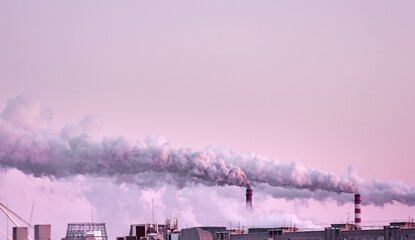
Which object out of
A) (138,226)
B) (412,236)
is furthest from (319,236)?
(138,226)

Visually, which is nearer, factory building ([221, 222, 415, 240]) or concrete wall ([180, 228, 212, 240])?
concrete wall ([180, 228, 212, 240])

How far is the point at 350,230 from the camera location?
18612 centimetres

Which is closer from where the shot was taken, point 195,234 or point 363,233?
point 195,234

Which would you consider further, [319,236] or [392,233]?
[319,236]

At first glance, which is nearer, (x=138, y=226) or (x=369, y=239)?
(x=369, y=239)

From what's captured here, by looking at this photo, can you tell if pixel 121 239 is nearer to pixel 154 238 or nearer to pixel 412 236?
pixel 154 238

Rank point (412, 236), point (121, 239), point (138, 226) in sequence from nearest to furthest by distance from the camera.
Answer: point (412, 236), point (121, 239), point (138, 226)

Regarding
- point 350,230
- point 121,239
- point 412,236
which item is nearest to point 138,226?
point 121,239

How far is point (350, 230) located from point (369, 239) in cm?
608

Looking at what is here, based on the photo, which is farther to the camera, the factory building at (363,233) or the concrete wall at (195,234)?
the factory building at (363,233)

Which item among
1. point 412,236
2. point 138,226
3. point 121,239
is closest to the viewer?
point 412,236

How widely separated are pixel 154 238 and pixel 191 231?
9.06 m

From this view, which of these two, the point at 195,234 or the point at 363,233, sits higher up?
the point at 195,234

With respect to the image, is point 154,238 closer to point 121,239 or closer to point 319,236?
point 121,239
